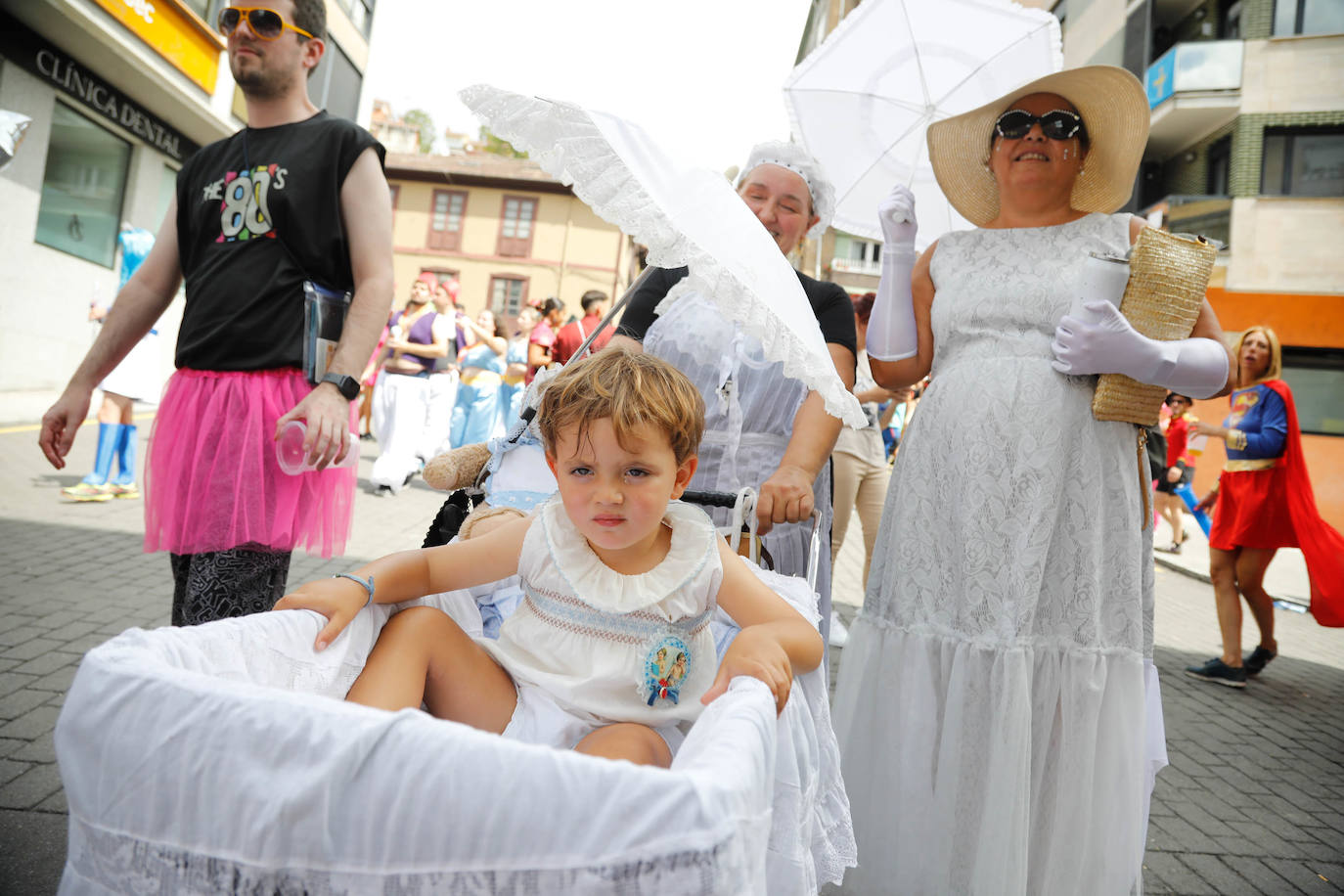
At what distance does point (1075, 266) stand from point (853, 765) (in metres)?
1.57

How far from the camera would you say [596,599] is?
178 centimetres

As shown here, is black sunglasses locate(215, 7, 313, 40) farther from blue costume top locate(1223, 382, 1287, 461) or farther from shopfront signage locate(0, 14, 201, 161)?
shopfront signage locate(0, 14, 201, 161)

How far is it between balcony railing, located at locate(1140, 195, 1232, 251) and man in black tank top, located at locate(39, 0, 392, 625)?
58.5 ft

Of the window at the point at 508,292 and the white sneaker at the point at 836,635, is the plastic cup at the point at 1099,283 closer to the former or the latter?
the white sneaker at the point at 836,635

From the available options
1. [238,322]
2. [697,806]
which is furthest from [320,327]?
[697,806]

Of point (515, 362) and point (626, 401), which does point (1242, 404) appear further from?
point (515, 362)

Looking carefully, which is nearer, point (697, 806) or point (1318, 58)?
point (697, 806)

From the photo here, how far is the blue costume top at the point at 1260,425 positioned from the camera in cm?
568

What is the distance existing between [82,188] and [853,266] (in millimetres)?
32828

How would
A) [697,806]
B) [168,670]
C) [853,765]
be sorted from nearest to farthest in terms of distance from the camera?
[697,806] < [168,670] < [853,765]

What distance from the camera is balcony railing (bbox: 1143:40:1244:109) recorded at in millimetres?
16625

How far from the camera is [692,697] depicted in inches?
68.8

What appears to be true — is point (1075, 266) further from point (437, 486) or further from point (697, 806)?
point (697, 806)

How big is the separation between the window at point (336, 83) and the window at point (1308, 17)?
17.9m
